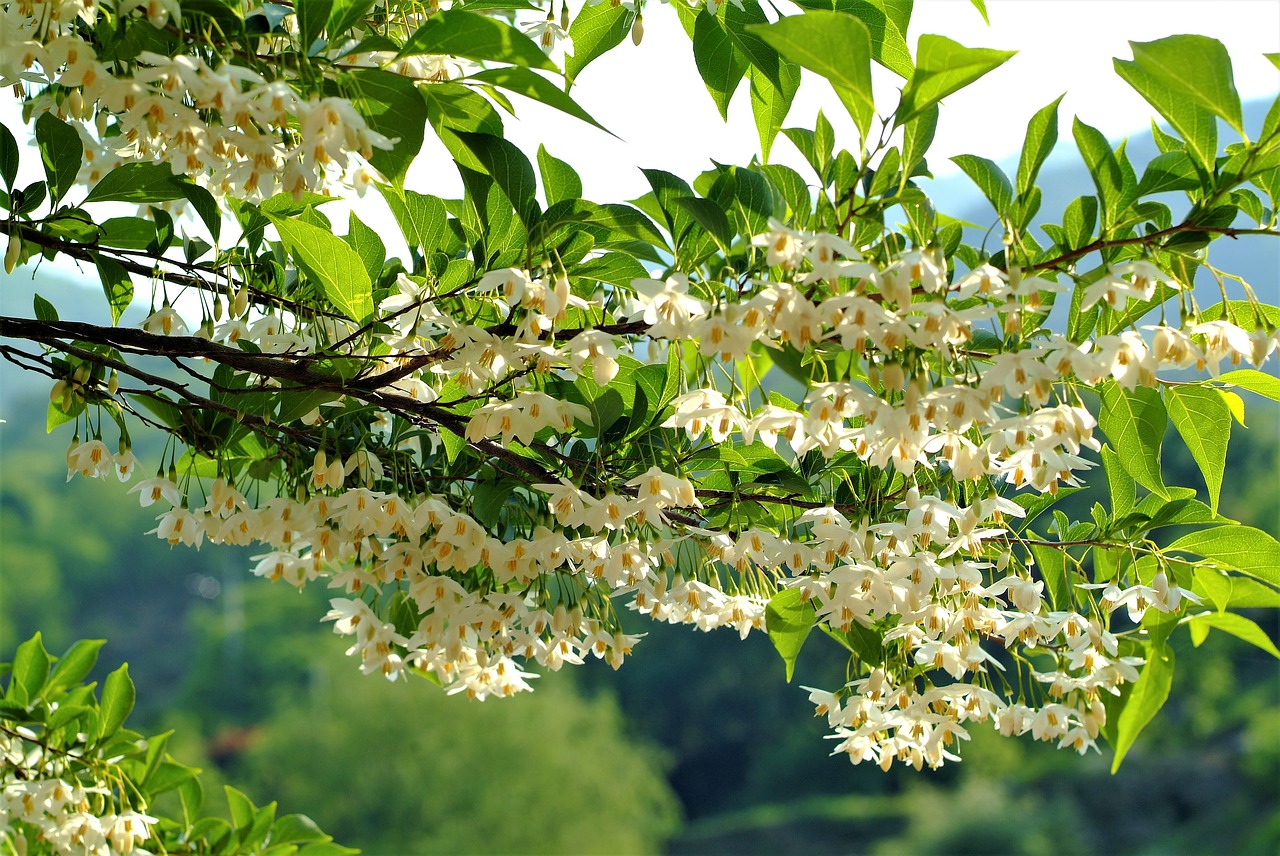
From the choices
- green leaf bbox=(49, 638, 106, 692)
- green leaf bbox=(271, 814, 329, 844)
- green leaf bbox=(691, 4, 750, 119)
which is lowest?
green leaf bbox=(271, 814, 329, 844)

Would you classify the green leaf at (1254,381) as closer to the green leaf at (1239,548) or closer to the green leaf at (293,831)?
the green leaf at (1239,548)

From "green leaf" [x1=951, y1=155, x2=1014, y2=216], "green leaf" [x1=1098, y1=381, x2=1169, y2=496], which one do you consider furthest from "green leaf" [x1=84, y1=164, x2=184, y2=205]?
"green leaf" [x1=1098, y1=381, x2=1169, y2=496]

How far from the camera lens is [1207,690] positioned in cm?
2830

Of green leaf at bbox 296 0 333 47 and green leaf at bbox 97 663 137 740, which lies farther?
green leaf at bbox 97 663 137 740

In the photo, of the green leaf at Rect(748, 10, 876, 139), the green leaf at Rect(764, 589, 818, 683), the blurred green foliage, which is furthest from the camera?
the blurred green foliage

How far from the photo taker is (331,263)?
1146mm

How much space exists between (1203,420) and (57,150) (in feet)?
4.52

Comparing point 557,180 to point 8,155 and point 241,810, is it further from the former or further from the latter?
point 241,810

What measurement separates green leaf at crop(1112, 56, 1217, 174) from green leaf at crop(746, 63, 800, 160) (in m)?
0.45

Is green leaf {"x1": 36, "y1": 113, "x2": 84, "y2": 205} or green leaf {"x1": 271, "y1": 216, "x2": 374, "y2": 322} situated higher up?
green leaf {"x1": 36, "y1": 113, "x2": 84, "y2": 205}

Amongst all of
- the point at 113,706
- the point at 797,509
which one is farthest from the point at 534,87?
the point at 113,706

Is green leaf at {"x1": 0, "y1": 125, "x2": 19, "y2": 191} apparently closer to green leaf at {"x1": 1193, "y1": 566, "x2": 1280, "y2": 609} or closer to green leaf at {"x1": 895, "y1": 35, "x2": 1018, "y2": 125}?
green leaf at {"x1": 895, "y1": 35, "x2": 1018, "y2": 125}

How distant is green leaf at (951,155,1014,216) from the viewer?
3.44 ft

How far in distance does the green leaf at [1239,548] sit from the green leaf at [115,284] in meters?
1.48
